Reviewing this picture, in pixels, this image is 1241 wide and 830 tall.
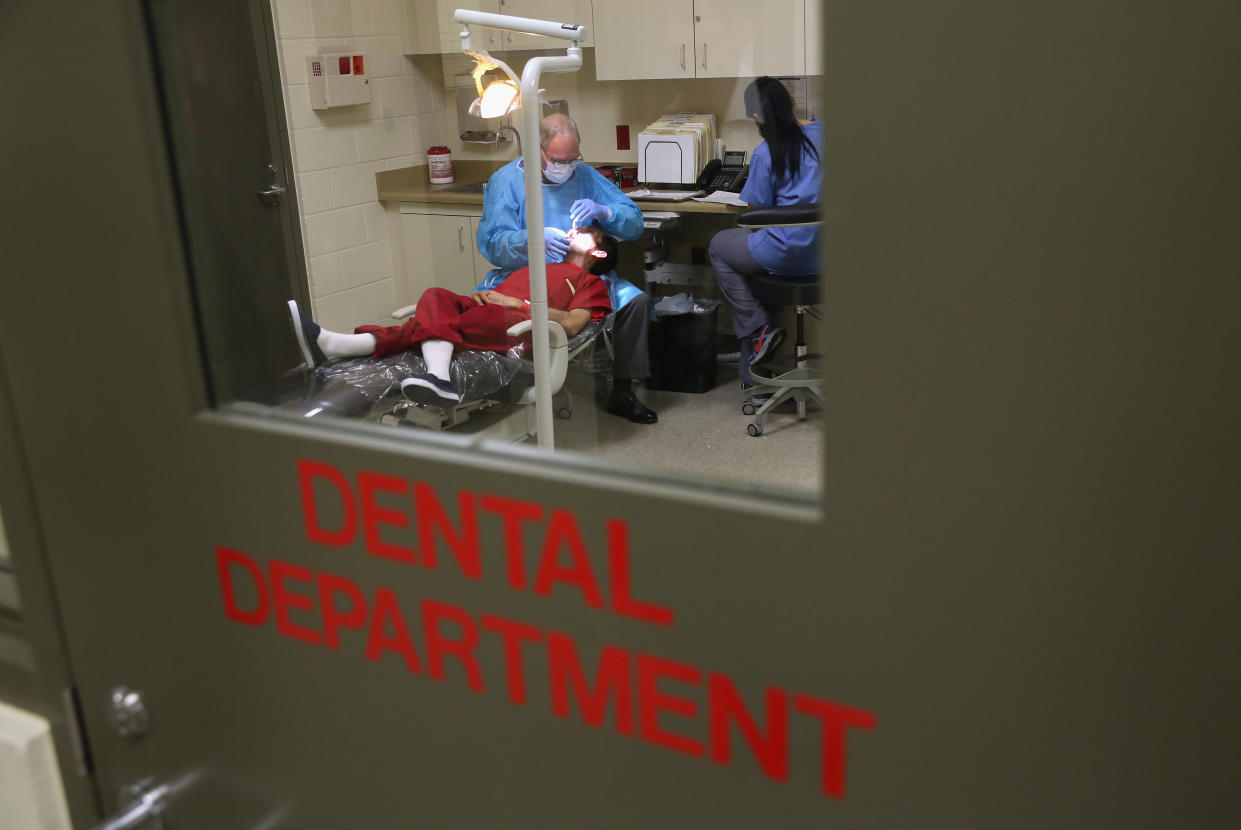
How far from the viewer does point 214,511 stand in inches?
35.5

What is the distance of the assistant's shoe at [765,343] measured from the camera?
896mm

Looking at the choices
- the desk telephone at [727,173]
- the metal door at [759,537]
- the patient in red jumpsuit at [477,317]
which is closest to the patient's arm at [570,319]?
the patient in red jumpsuit at [477,317]

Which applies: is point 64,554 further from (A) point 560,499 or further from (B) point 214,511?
(A) point 560,499

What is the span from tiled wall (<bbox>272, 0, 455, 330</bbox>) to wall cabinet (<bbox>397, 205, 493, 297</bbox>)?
4 cm

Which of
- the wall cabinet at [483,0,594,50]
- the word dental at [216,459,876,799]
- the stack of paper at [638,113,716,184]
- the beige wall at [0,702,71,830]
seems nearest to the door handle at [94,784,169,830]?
the beige wall at [0,702,71,830]

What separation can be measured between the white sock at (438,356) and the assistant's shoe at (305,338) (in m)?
0.17

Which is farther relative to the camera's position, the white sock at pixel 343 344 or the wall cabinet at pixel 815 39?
the white sock at pixel 343 344

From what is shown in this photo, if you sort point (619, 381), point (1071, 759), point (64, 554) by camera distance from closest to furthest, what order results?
point (1071, 759)
point (64, 554)
point (619, 381)

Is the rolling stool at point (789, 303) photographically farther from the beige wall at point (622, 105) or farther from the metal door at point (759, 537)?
the beige wall at point (622, 105)

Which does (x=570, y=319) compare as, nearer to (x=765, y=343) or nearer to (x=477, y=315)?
(x=477, y=315)

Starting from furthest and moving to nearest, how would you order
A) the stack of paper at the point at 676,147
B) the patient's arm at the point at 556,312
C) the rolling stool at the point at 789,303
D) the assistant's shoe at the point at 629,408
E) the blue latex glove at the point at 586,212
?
the stack of paper at the point at 676,147 < the blue latex glove at the point at 586,212 < the patient's arm at the point at 556,312 < the assistant's shoe at the point at 629,408 < the rolling stool at the point at 789,303

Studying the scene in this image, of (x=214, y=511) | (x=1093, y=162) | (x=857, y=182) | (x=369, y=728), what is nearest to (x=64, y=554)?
(x=214, y=511)

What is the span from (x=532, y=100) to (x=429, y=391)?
79 cm

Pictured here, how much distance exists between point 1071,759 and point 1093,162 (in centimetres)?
33
